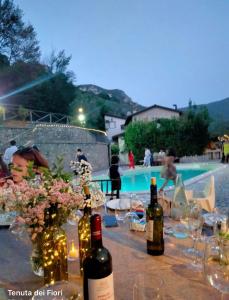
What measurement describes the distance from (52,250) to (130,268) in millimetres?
341

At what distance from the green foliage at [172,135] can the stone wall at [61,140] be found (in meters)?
2.48

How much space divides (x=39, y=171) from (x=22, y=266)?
440mm

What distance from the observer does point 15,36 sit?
18094 mm

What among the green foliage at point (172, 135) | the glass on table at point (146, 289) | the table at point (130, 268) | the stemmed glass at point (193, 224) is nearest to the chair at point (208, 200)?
the stemmed glass at point (193, 224)

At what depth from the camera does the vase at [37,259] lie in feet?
3.19

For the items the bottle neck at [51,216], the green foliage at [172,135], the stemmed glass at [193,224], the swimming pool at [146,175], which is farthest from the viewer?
the green foliage at [172,135]

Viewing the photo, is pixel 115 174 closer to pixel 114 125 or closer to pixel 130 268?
pixel 130 268

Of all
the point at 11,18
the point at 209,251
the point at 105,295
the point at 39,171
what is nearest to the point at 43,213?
the point at 39,171

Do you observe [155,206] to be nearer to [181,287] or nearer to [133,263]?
[133,263]

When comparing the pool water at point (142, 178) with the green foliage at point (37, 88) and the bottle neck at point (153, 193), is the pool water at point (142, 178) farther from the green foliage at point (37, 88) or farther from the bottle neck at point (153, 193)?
the green foliage at point (37, 88)

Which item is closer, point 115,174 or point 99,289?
point 99,289

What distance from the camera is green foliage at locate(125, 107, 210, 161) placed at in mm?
17625

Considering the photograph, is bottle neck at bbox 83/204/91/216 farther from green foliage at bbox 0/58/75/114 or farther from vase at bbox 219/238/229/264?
green foliage at bbox 0/58/75/114

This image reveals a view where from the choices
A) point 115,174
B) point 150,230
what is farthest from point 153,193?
point 115,174
